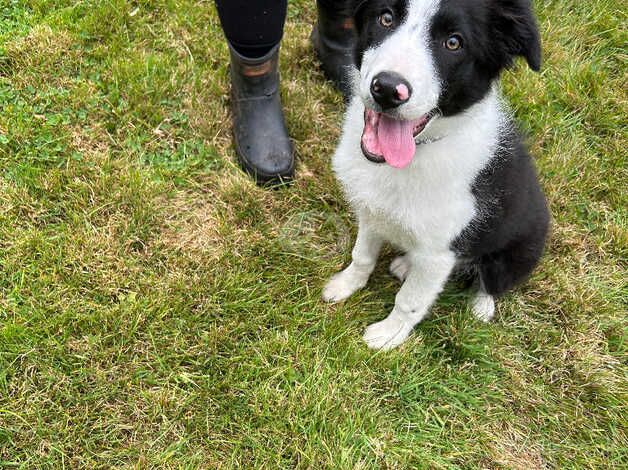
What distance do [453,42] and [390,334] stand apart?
1235 millimetres

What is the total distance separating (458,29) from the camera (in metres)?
1.84

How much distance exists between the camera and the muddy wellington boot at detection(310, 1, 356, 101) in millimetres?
3320

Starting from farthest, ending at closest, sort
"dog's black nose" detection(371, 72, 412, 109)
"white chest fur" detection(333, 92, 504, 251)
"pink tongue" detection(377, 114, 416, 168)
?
"white chest fur" detection(333, 92, 504, 251)
"pink tongue" detection(377, 114, 416, 168)
"dog's black nose" detection(371, 72, 412, 109)

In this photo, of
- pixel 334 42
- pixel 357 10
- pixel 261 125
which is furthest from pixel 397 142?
pixel 334 42

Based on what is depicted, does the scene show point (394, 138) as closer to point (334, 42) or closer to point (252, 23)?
point (252, 23)

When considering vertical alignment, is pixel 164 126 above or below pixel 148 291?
above

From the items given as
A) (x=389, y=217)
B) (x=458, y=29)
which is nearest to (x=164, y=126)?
(x=389, y=217)

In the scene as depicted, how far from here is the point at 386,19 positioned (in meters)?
1.95

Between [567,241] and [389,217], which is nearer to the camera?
[389,217]

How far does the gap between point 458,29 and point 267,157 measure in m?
1.40

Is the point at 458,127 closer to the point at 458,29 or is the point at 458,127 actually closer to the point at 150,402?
the point at 458,29

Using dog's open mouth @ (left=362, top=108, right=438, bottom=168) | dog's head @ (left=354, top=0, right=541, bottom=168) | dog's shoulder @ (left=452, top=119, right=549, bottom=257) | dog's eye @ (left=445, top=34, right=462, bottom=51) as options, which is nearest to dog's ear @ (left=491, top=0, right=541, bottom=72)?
dog's head @ (left=354, top=0, right=541, bottom=168)

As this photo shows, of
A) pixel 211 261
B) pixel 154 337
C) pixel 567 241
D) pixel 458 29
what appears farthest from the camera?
pixel 567 241

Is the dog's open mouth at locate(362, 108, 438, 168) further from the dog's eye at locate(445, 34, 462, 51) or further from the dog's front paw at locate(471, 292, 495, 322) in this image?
the dog's front paw at locate(471, 292, 495, 322)
